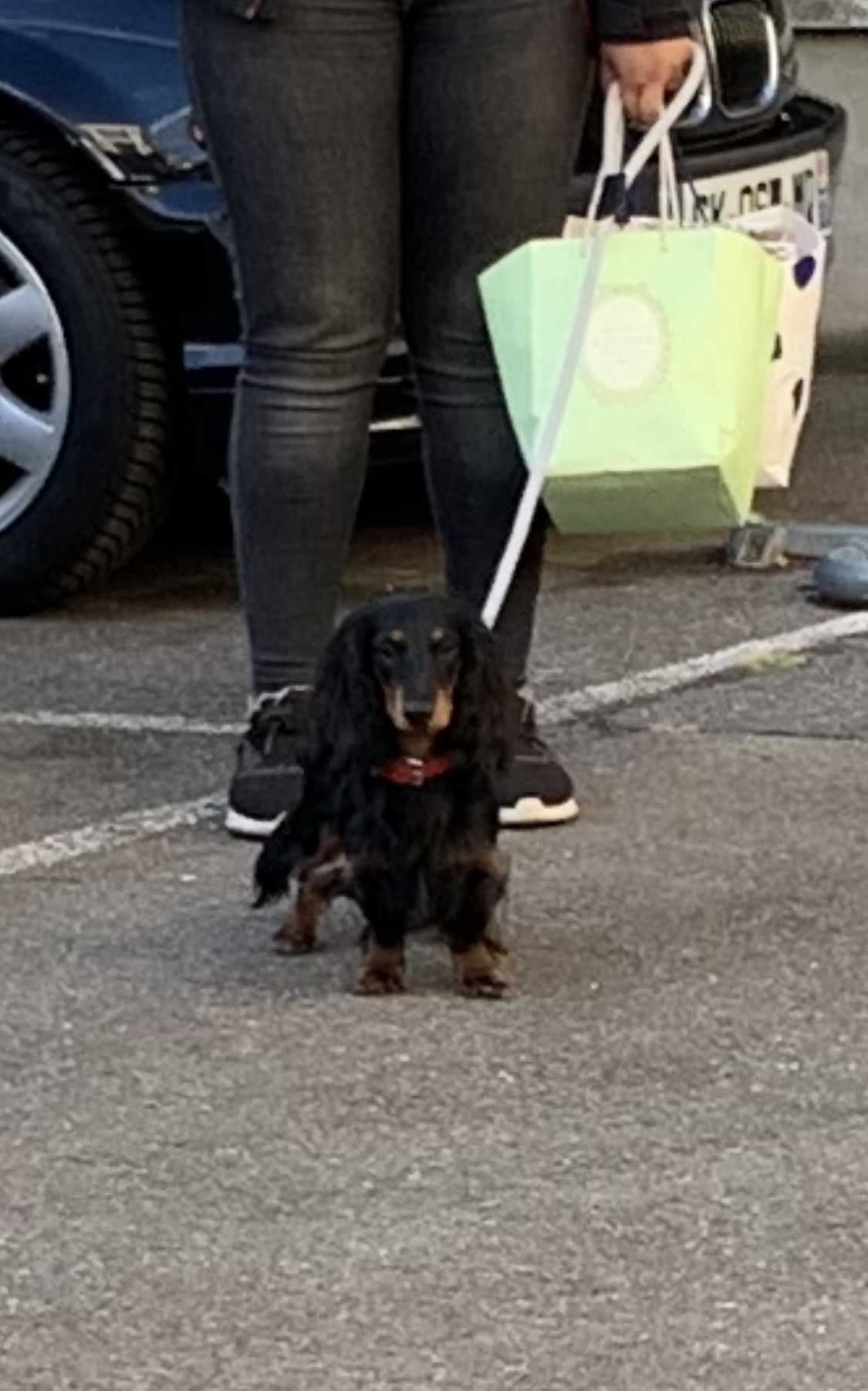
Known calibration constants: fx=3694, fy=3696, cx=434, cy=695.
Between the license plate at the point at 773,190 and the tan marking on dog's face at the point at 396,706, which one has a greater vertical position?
the tan marking on dog's face at the point at 396,706

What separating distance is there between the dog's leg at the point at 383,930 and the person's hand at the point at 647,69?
113 centimetres

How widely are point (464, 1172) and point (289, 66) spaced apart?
154 cm

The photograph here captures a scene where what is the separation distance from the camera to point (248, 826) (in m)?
4.95

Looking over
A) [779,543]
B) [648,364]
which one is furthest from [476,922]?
[779,543]

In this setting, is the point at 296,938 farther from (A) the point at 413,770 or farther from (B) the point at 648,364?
(B) the point at 648,364

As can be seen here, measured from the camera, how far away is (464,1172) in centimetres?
366

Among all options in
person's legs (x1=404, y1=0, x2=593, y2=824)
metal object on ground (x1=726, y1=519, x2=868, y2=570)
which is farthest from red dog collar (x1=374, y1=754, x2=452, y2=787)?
metal object on ground (x1=726, y1=519, x2=868, y2=570)

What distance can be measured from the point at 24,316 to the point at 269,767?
1615mm

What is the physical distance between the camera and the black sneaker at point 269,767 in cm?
489

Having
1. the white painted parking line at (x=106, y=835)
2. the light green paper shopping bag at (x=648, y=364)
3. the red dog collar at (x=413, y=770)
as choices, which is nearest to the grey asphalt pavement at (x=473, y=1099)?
the white painted parking line at (x=106, y=835)

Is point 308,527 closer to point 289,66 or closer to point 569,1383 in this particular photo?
point 289,66

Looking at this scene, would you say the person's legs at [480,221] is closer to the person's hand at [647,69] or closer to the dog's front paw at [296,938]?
the person's hand at [647,69]

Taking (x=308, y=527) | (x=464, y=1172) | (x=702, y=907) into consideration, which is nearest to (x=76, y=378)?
(x=308, y=527)

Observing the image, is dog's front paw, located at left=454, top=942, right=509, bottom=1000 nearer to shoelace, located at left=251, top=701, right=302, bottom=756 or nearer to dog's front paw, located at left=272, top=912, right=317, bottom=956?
dog's front paw, located at left=272, top=912, right=317, bottom=956
